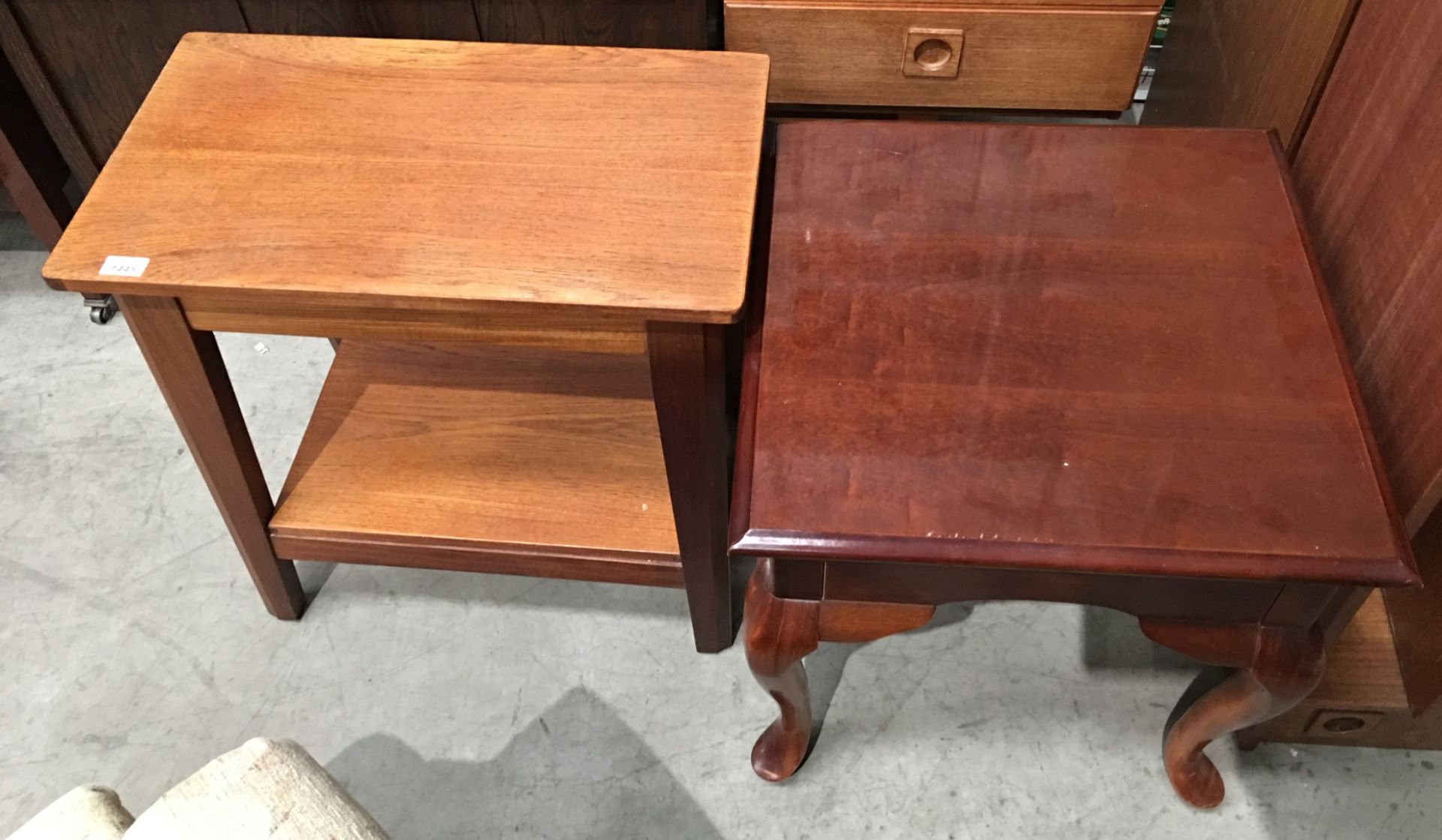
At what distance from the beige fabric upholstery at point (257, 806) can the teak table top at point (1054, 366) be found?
0.30 metres

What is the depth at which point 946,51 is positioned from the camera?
47.7 inches

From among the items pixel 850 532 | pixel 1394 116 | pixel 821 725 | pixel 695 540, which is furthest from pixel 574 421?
pixel 1394 116

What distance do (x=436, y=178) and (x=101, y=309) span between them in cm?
93

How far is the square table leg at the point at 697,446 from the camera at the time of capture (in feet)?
2.91

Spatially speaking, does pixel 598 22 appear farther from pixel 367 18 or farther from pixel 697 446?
pixel 697 446

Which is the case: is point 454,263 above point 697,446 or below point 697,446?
above

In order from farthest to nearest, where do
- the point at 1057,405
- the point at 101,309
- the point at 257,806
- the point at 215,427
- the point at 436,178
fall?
the point at 101,309 < the point at 215,427 < the point at 436,178 < the point at 1057,405 < the point at 257,806

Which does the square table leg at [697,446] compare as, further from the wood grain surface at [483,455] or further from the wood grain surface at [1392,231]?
the wood grain surface at [1392,231]

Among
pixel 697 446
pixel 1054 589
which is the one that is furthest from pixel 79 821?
pixel 1054 589

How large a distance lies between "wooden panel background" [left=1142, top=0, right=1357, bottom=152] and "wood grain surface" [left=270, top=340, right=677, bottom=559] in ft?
2.34

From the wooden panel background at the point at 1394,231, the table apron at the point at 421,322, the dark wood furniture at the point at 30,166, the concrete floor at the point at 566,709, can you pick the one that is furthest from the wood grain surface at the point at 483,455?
the wooden panel background at the point at 1394,231

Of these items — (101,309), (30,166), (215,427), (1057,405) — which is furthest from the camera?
(101,309)

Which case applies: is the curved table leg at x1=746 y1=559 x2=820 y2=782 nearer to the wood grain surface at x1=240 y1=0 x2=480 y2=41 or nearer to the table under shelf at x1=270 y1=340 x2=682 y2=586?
the table under shelf at x1=270 y1=340 x2=682 y2=586

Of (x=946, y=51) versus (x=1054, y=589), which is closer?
(x=1054, y=589)
